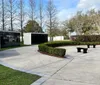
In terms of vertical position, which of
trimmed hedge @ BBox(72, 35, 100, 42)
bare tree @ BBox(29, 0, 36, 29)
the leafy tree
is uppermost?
bare tree @ BBox(29, 0, 36, 29)

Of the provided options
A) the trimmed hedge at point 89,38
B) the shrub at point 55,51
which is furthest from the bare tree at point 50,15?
the shrub at point 55,51

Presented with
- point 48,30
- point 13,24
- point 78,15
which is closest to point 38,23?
point 48,30

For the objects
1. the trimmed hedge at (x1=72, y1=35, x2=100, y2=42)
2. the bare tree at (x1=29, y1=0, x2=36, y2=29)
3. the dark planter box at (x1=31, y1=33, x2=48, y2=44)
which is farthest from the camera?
the bare tree at (x1=29, y1=0, x2=36, y2=29)

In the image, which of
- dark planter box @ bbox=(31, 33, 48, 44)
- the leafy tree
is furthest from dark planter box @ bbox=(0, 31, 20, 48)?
the leafy tree

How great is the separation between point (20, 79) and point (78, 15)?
145 feet

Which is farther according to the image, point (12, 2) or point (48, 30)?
point (48, 30)

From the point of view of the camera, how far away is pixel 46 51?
15.3 metres

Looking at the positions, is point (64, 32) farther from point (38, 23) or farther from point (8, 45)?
point (8, 45)

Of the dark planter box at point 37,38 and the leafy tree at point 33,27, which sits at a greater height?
the leafy tree at point 33,27

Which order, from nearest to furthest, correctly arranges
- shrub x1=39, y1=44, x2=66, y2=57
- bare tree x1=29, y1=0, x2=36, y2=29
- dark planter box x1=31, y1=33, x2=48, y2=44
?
shrub x1=39, y1=44, x2=66, y2=57, dark planter box x1=31, y1=33, x2=48, y2=44, bare tree x1=29, y1=0, x2=36, y2=29

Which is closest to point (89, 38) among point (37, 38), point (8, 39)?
point (37, 38)

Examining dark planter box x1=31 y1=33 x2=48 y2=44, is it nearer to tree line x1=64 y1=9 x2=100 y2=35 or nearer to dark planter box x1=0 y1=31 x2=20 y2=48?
dark planter box x1=0 y1=31 x2=20 y2=48

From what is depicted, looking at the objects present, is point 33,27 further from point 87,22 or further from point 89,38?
point 89,38

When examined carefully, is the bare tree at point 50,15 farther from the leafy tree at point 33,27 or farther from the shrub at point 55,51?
the shrub at point 55,51
